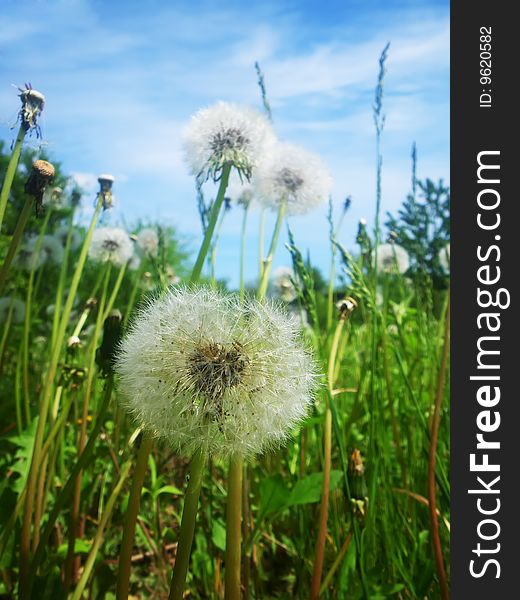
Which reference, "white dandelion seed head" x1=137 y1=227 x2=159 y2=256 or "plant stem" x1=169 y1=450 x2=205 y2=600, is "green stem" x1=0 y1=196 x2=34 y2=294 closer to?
"plant stem" x1=169 y1=450 x2=205 y2=600

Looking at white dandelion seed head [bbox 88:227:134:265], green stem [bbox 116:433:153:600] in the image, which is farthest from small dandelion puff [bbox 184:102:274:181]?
white dandelion seed head [bbox 88:227:134:265]

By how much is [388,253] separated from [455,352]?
2.14m

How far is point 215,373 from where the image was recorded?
651mm

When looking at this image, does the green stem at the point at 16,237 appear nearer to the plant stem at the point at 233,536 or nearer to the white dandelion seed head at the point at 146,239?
the plant stem at the point at 233,536

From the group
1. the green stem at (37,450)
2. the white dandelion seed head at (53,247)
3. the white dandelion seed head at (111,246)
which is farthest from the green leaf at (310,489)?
the white dandelion seed head at (53,247)

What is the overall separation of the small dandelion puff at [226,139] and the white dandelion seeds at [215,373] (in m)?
0.40

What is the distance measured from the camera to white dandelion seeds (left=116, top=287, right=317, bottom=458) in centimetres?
64

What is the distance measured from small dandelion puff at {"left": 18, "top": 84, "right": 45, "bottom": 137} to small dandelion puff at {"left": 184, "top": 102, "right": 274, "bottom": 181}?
0.33 m

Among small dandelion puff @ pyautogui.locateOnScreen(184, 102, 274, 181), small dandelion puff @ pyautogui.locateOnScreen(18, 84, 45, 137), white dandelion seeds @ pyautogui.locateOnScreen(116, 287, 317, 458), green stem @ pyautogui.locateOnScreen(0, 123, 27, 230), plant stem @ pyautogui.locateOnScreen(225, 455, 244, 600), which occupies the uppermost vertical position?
small dandelion puff @ pyautogui.locateOnScreen(184, 102, 274, 181)

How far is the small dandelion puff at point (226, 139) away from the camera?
41.0 inches

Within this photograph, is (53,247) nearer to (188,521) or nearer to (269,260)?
(269,260)

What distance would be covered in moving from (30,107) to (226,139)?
0.38m

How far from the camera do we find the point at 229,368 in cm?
66

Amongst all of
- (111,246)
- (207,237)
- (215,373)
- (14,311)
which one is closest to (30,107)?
(207,237)
